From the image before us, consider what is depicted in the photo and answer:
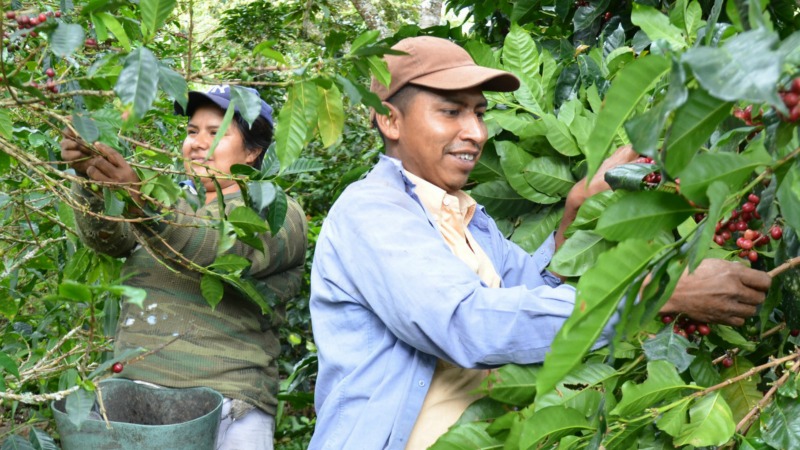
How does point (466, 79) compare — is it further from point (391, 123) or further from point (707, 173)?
point (707, 173)

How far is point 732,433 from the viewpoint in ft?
4.55

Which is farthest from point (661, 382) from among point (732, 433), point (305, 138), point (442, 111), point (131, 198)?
point (131, 198)

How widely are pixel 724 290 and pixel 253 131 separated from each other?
183 centimetres

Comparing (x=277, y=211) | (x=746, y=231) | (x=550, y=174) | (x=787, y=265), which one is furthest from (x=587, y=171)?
(x=277, y=211)

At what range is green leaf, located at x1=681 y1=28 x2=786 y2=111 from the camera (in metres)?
0.75

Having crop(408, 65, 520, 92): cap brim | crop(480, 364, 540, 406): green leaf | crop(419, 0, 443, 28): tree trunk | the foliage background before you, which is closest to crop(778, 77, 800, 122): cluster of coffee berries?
the foliage background

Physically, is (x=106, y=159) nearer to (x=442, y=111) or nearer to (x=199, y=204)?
(x=199, y=204)

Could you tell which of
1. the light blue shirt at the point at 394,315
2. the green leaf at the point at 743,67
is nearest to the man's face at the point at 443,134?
the light blue shirt at the point at 394,315

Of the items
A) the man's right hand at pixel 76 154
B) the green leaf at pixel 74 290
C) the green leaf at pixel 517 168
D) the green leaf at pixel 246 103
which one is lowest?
the green leaf at pixel 517 168

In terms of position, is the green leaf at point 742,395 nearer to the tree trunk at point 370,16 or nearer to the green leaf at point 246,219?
the green leaf at point 246,219

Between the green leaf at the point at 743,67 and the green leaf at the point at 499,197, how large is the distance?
1646 mm

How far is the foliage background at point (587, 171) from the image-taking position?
916 millimetres

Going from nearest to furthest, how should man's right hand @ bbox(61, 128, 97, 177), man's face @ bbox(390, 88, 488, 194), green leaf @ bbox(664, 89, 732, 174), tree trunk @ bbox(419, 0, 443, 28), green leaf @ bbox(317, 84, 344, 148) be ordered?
green leaf @ bbox(664, 89, 732, 174) < green leaf @ bbox(317, 84, 344, 148) < man's right hand @ bbox(61, 128, 97, 177) < man's face @ bbox(390, 88, 488, 194) < tree trunk @ bbox(419, 0, 443, 28)

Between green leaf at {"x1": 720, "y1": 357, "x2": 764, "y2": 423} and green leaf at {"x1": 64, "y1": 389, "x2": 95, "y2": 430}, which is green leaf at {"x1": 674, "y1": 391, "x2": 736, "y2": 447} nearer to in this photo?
green leaf at {"x1": 720, "y1": 357, "x2": 764, "y2": 423}
